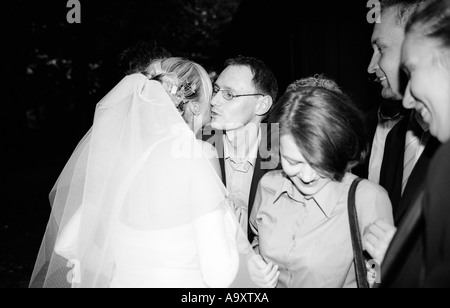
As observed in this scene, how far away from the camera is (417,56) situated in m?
1.40

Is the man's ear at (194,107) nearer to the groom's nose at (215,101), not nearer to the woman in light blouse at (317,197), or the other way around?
the woman in light blouse at (317,197)

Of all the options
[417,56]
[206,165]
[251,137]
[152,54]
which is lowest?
[251,137]

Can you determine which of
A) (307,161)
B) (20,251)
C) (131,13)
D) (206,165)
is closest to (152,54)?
(206,165)

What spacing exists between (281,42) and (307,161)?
8.31 m

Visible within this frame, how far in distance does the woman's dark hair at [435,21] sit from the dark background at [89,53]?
3.73 meters

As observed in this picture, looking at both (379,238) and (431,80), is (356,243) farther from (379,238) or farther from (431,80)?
(431,80)

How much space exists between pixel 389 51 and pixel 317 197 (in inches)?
41.5

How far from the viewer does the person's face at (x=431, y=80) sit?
134 cm

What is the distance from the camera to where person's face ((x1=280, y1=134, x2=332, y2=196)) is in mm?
1789

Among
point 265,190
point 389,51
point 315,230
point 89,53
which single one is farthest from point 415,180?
point 89,53

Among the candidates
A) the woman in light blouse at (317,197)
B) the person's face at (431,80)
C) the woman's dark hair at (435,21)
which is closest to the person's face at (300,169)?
the woman in light blouse at (317,197)

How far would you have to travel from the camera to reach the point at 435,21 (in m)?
1.36

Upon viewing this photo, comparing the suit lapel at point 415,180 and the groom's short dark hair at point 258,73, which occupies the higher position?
the groom's short dark hair at point 258,73
